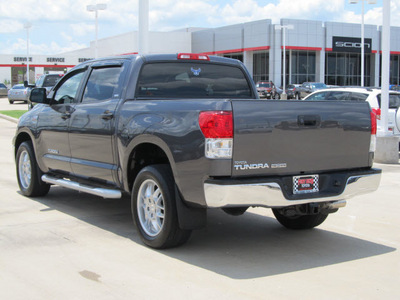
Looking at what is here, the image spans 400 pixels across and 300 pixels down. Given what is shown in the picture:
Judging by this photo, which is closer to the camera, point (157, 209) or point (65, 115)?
point (157, 209)

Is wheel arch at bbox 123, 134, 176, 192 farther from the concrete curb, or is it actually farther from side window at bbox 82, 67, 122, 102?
the concrete curb

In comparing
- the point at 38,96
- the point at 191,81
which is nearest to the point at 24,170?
the point at 38,96

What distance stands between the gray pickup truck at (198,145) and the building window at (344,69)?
6179 cm

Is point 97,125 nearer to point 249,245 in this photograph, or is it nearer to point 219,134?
point 219,134

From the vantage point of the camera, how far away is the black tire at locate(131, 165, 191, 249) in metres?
5.32

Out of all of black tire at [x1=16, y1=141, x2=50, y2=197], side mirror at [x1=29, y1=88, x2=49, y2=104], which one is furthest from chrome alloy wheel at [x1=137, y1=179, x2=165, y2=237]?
black tire at [x1=16, y1=141, x2=50, y2=197]

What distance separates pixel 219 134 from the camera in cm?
484

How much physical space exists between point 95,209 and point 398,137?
8.27 metres

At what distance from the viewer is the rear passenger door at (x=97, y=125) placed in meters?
6.25

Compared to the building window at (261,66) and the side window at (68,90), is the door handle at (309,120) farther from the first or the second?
the building window at (261,66)

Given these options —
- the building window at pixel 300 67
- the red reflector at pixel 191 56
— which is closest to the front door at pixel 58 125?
the red reflector at pixel 191 56

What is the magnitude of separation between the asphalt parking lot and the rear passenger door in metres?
0.70

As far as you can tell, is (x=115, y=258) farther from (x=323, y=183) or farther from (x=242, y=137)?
(x=323, y=183)

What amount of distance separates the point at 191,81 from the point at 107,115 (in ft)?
3.56
